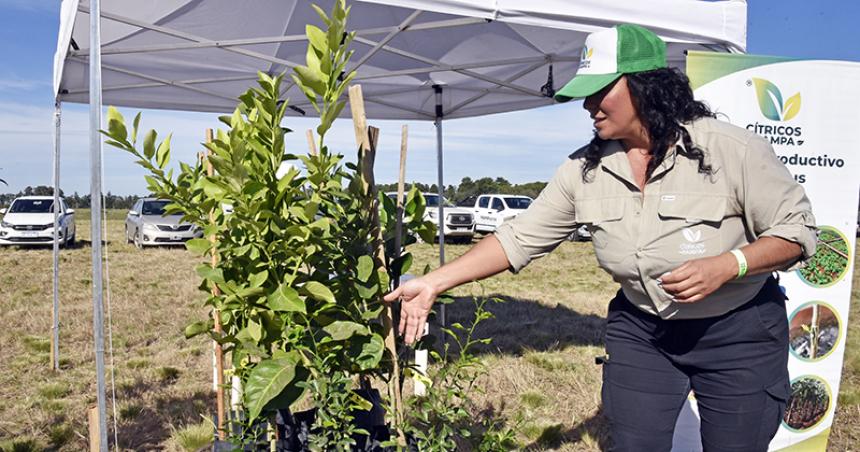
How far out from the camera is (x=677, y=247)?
1.54m

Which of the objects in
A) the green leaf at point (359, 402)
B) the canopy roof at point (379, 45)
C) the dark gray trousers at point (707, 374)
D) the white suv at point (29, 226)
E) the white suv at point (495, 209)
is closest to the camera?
the dark gray trousers at point (707, 374)

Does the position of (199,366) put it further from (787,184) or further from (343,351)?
(787,184)

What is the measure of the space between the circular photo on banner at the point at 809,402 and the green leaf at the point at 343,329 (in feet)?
7.24

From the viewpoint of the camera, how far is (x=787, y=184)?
1.49 m

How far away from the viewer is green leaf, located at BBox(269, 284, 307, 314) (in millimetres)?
1579

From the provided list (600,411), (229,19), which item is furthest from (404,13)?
(600,411)

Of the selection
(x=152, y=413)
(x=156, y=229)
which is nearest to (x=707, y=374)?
(x=152, y=413)

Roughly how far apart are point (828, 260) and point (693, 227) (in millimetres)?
1675

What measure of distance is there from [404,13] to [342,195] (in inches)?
122

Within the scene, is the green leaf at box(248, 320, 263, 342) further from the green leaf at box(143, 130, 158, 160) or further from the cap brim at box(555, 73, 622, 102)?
the cap brim at box(555, 73, 622, 102)

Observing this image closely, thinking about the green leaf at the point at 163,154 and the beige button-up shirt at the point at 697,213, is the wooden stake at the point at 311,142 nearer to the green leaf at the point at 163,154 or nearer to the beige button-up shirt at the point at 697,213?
the green leaf at the point at 163,154

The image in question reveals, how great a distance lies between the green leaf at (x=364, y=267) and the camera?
5.55 ft

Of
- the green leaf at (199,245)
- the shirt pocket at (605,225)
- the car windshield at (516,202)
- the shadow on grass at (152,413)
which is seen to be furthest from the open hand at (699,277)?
the car windshield at (516,202)

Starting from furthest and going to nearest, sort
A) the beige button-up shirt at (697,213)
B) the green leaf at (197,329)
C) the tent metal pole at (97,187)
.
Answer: the tent metal pole at (97,187) < the green leaf at (197,329) < the beige button-up shirt at (697,213)
